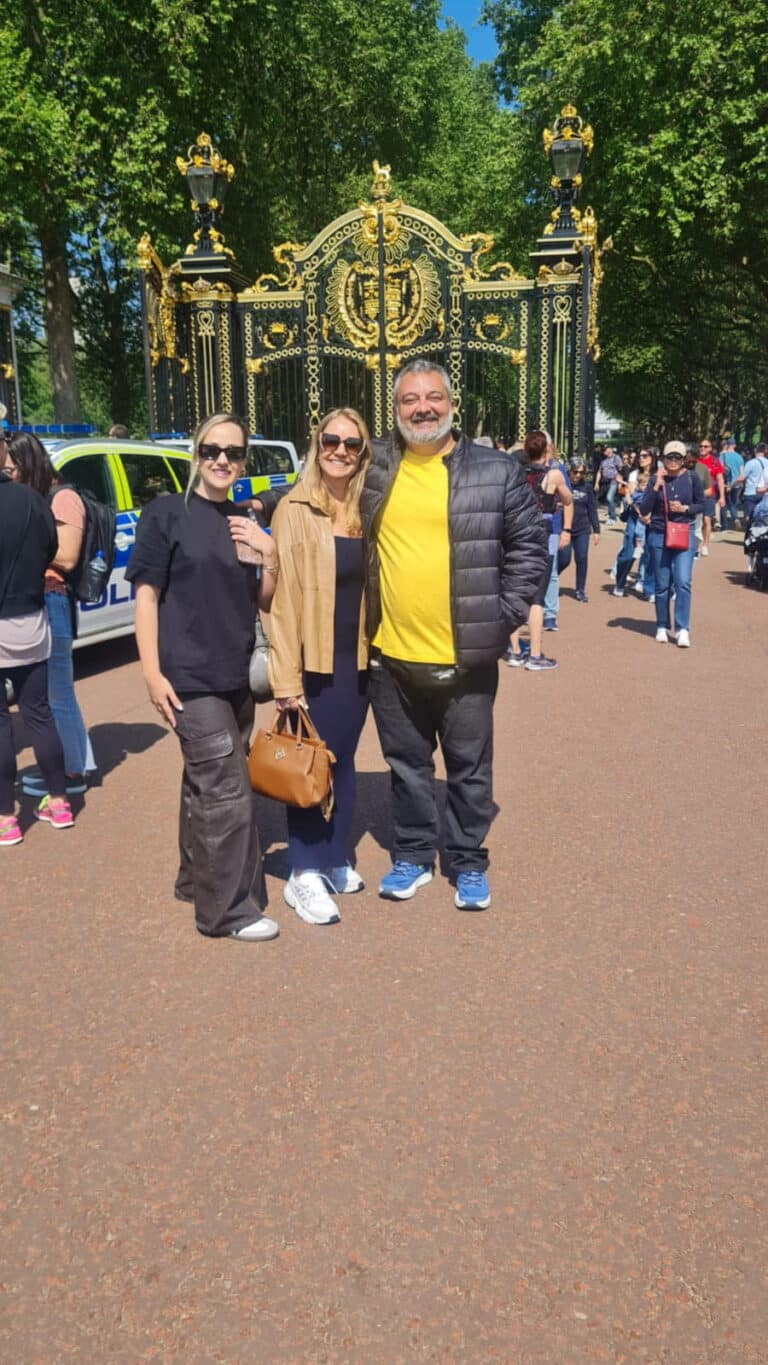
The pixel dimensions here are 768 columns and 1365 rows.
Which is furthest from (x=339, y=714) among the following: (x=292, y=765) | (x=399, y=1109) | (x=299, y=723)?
(x=399, y=1109)

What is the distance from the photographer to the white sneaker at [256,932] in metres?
3.78

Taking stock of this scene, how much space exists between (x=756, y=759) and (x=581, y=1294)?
423 centimetres

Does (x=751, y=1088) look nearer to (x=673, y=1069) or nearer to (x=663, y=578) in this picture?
(x=673, y=1069)

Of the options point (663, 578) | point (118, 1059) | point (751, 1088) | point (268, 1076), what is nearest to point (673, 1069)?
point (751, 1088)

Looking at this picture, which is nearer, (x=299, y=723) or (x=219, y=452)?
(x=219, y=452)

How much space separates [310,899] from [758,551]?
10824 millimetres

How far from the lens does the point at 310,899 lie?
3963 mm

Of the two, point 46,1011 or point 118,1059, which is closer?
point 118,1059

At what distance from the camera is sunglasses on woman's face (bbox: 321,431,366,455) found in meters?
3.70

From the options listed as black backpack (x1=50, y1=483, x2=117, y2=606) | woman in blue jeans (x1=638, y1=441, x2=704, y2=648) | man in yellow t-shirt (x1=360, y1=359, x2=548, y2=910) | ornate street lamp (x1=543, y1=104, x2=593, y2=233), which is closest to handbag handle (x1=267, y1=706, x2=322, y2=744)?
man in yellow t-shirt (x1=360, y1=359, x2=548, y2=910)

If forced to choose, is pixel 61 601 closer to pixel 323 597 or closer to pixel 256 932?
pixel 323 597

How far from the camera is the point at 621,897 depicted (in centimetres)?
414

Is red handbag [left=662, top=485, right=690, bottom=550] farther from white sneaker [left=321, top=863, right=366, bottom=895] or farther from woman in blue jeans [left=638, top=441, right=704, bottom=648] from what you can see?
white sneaker [left=321, top=863, right=366, bottom=895]

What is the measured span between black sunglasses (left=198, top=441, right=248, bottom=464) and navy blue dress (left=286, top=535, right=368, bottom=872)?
46cm
